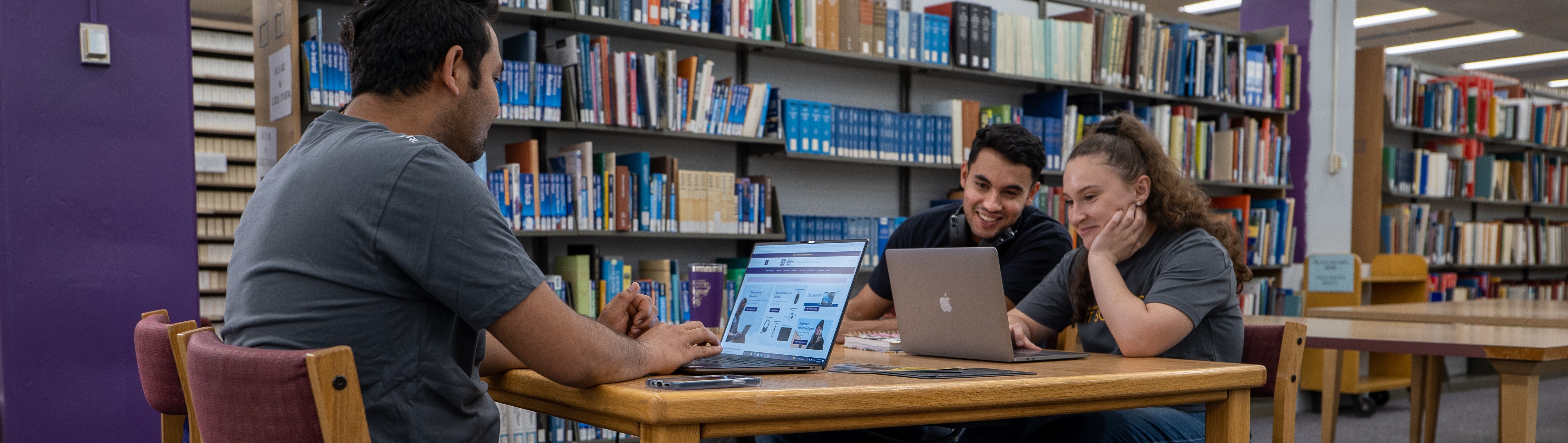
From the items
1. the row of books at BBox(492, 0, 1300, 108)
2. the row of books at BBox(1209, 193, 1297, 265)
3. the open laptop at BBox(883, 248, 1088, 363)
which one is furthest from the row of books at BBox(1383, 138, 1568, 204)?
the open laptop at BBox(883, 248, 1088, 363)

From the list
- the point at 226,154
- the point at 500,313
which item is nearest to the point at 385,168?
the point at 500,313

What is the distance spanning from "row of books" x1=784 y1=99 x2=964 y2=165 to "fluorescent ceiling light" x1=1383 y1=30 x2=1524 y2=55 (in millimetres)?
6869

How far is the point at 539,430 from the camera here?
3.34m

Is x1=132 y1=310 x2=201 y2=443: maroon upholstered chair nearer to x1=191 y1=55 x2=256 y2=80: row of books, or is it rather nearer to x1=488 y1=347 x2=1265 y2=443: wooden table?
x1=488 y1=347 x2=1265 y2=443: wooden table

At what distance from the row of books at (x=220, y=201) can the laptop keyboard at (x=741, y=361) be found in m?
5.01

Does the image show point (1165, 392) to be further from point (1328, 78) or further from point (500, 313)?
point (1328, 78)

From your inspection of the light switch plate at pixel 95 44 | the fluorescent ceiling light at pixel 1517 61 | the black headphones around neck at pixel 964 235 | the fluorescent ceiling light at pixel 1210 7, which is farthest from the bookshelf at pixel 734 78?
the fluorescent ceiling light at pixel 1517 61

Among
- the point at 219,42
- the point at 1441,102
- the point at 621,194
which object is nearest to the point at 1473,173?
the point at 1441,102

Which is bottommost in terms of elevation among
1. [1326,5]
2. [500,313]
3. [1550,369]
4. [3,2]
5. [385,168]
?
[1550,369]

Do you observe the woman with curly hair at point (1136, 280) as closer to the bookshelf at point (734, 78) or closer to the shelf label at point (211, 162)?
the bookshelf at point (734, 78)

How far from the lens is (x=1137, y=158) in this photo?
200 centimetres

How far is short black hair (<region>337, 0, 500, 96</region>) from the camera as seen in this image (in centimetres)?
122

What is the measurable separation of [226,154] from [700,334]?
5.39 metres

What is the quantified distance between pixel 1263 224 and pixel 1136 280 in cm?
358
